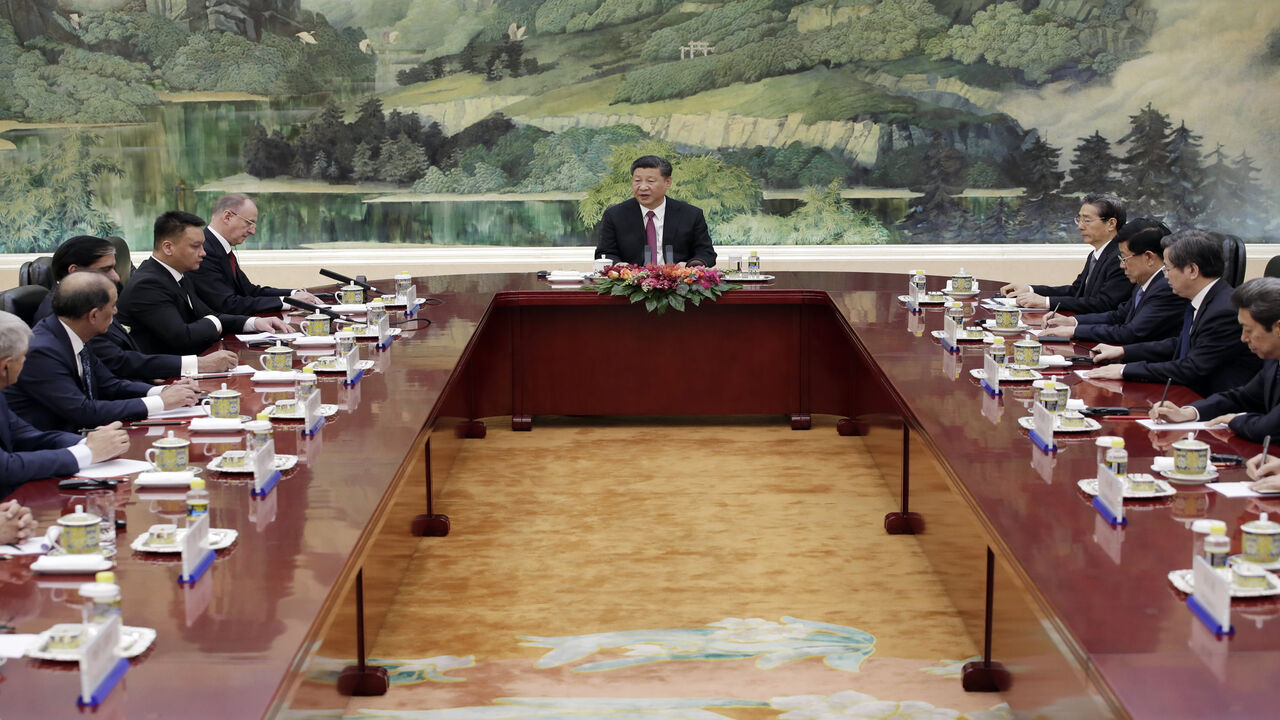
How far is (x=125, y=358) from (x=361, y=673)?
68.0 inches

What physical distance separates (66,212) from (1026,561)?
8.92 meters

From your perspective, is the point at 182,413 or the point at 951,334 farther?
the point at 951,334

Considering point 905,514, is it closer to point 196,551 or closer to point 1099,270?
point 1099,270

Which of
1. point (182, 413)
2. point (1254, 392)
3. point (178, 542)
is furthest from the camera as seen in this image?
point (182, 413)

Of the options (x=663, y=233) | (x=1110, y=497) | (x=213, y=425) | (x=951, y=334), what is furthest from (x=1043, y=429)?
(x=663, y=233)

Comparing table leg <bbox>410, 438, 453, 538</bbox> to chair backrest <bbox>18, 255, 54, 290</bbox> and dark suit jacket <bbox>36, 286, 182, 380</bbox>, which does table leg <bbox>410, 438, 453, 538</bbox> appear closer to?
dark suit jacket <bbox>36, 286, 182, 380</bbox>

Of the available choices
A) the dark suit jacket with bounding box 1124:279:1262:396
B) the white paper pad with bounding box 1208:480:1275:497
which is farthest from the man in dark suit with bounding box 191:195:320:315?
the white paper pad with bounding box 1208:480:1275:497

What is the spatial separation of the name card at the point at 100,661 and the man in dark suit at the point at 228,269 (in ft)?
13.3

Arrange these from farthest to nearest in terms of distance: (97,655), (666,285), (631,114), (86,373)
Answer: (631,114)
(666,285)
(86,373)
(97,655)

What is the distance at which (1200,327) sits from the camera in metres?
4.47

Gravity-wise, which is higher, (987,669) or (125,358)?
(125,358)

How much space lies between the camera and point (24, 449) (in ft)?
11.6

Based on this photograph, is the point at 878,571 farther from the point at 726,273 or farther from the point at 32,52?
the point at 32,52

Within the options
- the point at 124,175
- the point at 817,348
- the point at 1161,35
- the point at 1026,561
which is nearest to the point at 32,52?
the point at 124,175
